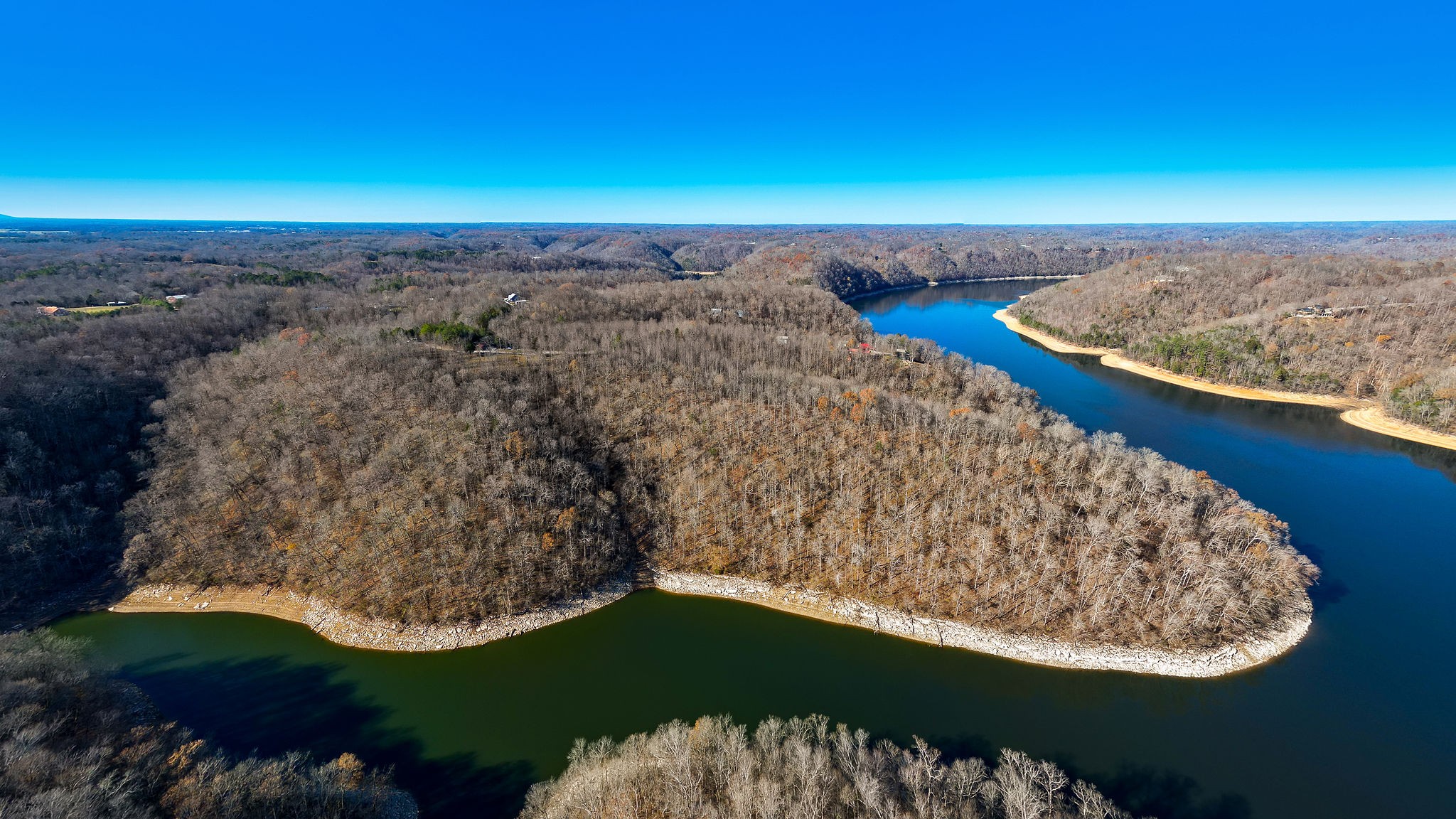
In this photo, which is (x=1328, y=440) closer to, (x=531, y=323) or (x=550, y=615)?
(x=550, y=615)

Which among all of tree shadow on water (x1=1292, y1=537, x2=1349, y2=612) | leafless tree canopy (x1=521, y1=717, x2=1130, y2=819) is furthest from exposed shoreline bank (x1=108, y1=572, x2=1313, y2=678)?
leafless tree canopy (x1=521, y1=717, x2=1130, y2=819)

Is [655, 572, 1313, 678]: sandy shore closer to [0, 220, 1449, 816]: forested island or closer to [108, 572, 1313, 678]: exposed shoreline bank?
[108, 572, 1313, 678]: exposed shoreline bank

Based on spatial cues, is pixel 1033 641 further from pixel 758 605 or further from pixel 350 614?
pixel 350 614

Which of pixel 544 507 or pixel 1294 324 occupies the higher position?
pixel 1294 324

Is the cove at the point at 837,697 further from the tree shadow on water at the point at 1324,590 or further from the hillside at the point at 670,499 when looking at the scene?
the hillside at the point at 670,499

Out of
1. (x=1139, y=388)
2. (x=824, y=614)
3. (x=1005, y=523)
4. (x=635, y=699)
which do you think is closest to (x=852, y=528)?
(x=824, y=614)

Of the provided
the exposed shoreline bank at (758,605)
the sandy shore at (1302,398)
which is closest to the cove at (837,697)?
the exposed shoreline bank at (758,605)

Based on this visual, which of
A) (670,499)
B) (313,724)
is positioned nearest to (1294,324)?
(670,499)

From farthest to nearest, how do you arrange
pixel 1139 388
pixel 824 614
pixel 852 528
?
pixel 1139 388 → pixel 852 528 → pixel 824 614

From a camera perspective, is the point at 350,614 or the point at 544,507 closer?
the point at 350,614
